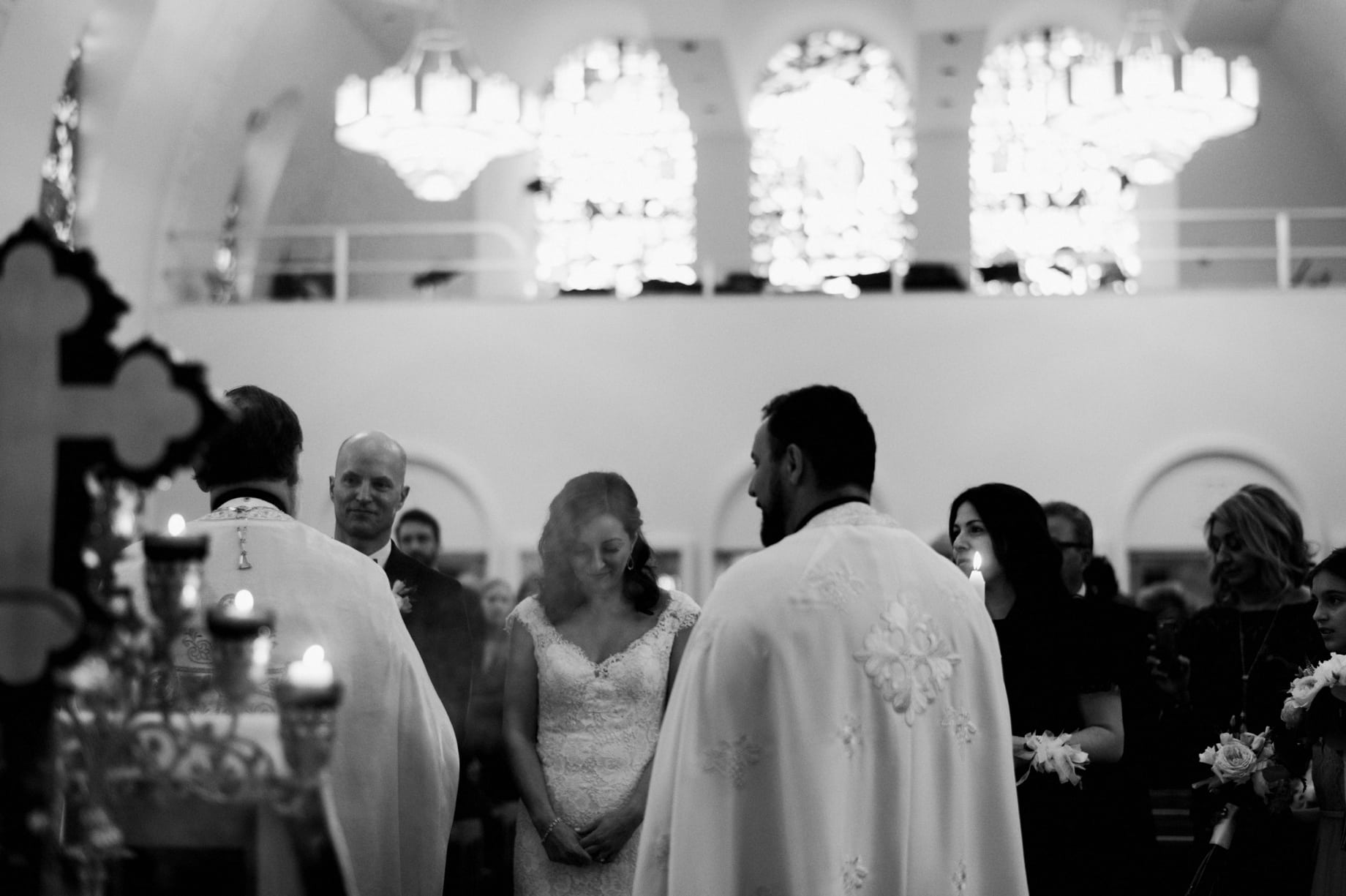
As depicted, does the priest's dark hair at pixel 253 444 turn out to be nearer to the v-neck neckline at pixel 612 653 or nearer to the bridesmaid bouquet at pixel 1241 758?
the v-neck neckline at pixel 612 653

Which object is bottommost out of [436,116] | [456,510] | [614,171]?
[456,510]

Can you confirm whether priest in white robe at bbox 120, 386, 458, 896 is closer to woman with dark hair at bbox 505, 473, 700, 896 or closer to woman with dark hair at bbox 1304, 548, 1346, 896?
woman with dark hair at bbox 505, 473, 700, 896

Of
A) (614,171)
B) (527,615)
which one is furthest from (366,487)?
(614,171)

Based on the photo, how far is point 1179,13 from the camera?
19.2 meters

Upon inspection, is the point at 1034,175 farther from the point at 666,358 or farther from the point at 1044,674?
the point at 1044,674

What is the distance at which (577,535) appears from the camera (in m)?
4.52

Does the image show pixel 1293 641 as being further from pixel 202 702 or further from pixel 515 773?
pixel 202 702

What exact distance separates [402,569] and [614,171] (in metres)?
16.0

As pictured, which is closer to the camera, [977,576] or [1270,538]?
[977,576]

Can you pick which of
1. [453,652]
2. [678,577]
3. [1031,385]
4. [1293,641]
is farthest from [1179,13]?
[453,652]

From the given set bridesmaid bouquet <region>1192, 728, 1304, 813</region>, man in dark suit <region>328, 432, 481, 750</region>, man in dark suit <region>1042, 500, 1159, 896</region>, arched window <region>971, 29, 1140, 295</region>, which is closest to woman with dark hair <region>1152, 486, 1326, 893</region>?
bridesmaid bouquet <region>1192, 728, 1304, 813</region>

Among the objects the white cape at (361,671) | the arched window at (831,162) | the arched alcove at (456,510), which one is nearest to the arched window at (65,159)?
the arched alcove at (456,510)

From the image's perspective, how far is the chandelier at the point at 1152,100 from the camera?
1507cm

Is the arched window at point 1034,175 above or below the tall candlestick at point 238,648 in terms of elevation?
above
